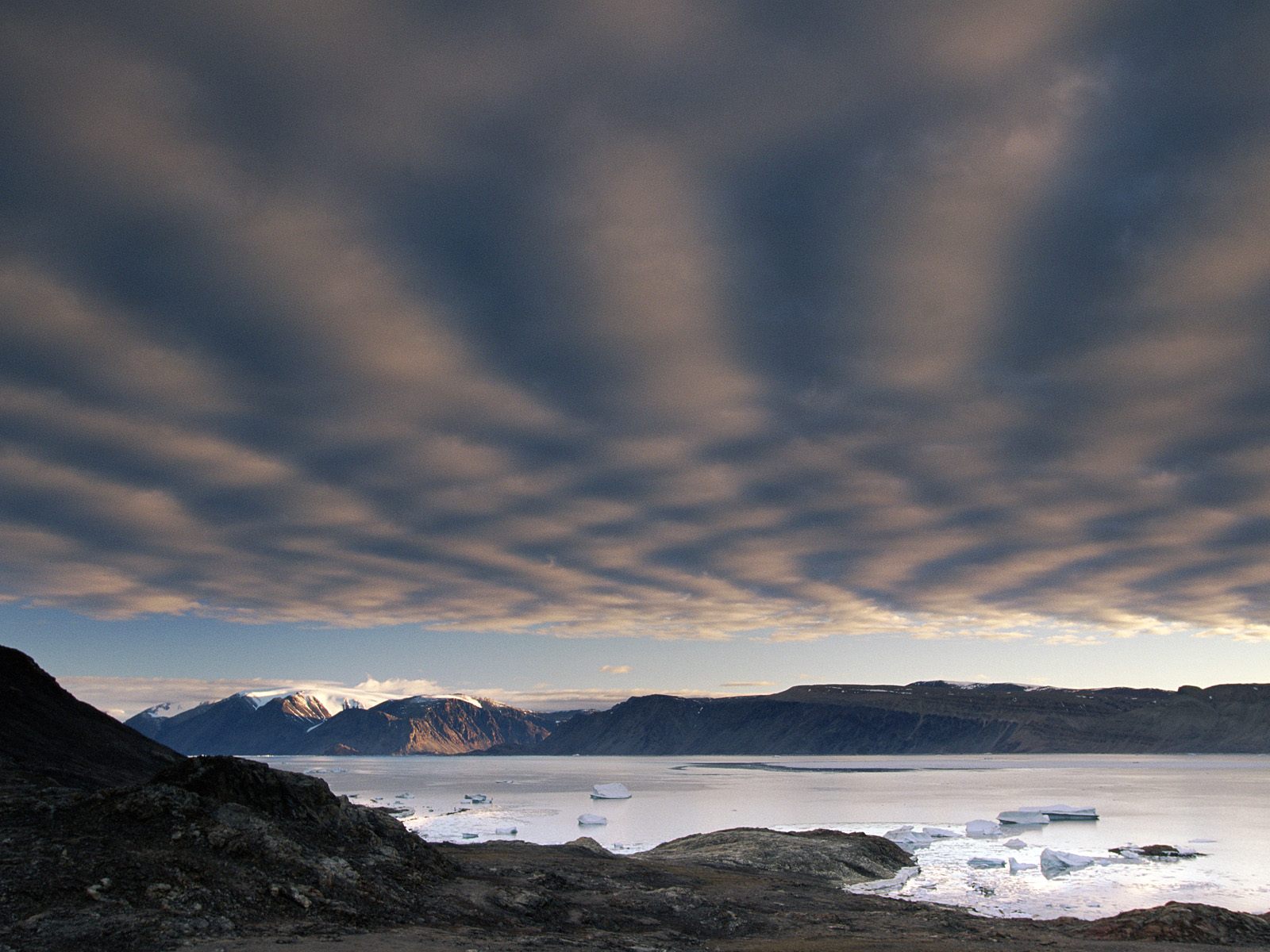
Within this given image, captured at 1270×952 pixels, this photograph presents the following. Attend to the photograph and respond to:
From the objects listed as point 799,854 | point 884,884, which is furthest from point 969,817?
point 884,884

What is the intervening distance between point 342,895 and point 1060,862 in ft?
130

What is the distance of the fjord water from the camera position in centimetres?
3994

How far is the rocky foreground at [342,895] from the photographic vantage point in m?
19.1

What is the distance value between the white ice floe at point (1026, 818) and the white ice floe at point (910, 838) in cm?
1585

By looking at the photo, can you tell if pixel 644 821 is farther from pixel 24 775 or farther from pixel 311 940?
pixel 311 940

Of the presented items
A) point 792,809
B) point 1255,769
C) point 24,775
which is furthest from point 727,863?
point 1255,769

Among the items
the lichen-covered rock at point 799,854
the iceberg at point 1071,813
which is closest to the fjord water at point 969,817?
the iceberg at point 1071,813

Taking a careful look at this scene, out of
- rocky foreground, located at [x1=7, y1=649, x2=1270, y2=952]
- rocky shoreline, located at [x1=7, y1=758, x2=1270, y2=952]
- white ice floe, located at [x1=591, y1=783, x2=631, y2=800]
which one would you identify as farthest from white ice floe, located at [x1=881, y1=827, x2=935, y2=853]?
white ice floe, located at [x1=591, y1=783, x2=631, y2=800]

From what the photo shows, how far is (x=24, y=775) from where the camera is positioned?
3053 centimetres

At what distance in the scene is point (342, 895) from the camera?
23.1 m

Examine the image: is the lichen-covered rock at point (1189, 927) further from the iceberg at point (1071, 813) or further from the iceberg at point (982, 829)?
the iceberg at point (1071, 813)

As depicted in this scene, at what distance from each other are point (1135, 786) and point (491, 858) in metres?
129

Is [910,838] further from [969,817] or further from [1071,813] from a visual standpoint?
[969,817]

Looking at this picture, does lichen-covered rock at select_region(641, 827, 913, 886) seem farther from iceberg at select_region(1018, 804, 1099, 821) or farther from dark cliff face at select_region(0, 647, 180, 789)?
iceberg at select_region(1018, 804, 1099, 821)
